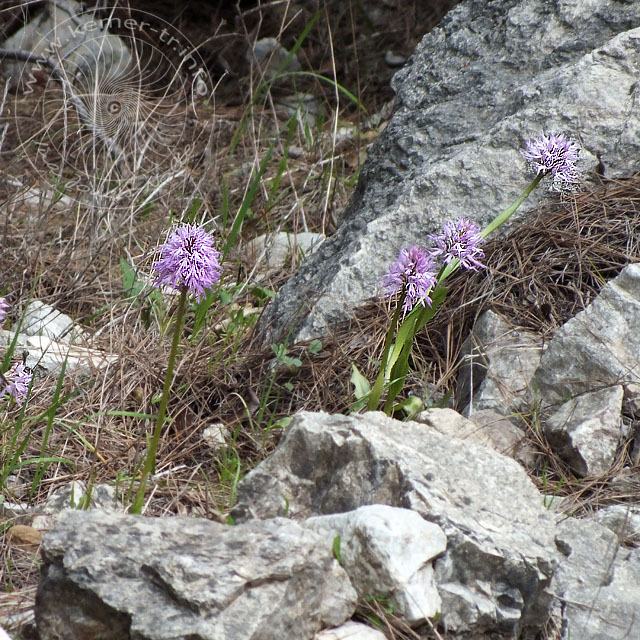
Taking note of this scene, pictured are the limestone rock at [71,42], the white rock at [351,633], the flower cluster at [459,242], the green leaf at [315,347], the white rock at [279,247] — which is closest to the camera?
the white rock at [351,633]

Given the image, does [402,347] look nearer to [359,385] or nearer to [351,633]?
[359,385]

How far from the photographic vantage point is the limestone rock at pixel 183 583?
52.9 inches

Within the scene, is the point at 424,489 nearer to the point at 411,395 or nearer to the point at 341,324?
the point at 411,395

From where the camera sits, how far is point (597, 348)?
2314 millimetres

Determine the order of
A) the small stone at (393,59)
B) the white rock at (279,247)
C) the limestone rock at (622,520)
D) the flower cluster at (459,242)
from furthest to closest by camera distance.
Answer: the small stone at (393,59)
the white rock at (279,247)
the flower cluster at (459,242)
the limestone rock at (622,520)

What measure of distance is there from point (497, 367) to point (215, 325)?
3.52 feet

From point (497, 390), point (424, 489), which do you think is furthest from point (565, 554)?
point (497, 390)

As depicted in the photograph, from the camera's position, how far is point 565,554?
5.92ft

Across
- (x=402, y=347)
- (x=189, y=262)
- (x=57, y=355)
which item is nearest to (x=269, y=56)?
(x=57, y=355)

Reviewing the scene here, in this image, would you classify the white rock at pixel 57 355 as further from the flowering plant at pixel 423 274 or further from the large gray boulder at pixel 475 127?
the flowering plant at pixel 423 274

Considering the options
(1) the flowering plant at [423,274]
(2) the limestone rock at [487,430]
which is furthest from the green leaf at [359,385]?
(2) the limestone rock at [487,430]

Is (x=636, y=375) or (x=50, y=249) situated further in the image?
(x=50, y=249)

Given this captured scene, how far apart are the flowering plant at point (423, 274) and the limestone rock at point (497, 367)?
268 mm

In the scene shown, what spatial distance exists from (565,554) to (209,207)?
259cm
